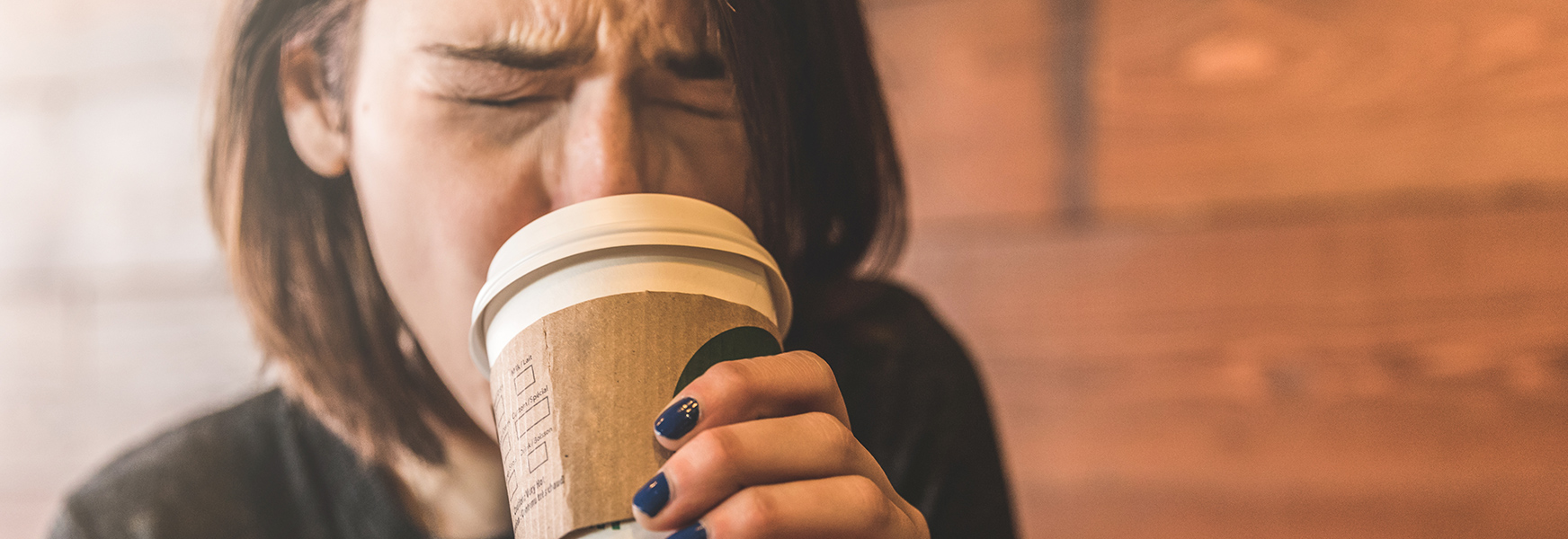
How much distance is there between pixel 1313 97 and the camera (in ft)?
1.59

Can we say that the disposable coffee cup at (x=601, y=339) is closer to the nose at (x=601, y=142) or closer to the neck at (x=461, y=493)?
the nose at (x=601, y=142)

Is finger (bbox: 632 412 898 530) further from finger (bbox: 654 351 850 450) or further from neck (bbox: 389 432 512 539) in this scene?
neck (bbox: 389 432 512 539)

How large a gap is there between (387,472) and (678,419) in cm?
34

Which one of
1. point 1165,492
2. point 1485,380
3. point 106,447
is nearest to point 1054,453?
point 1165,492

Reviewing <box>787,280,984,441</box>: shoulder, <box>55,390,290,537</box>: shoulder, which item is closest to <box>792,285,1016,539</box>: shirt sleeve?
<box>787,280,984,441</box>: shoulder

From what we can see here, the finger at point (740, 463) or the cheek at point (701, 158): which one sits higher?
the cheek at point (701, 158)

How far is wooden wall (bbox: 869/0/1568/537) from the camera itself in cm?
46

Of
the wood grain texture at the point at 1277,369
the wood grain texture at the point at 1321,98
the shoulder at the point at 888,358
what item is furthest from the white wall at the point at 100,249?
the wood grain texture at the point at 1321,98

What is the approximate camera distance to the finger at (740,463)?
0.27 m

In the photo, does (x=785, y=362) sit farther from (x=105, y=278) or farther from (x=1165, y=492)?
(x=105, y=278)

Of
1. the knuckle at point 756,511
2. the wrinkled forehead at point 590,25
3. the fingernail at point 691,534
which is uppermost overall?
the wrinkled forehead at point 590,25

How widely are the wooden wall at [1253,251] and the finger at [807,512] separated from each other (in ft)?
0.81

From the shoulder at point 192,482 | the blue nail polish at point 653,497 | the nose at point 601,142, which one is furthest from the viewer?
the shoulder at point 192,482

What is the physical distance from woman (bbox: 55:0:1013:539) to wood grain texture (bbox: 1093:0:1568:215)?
17cm
